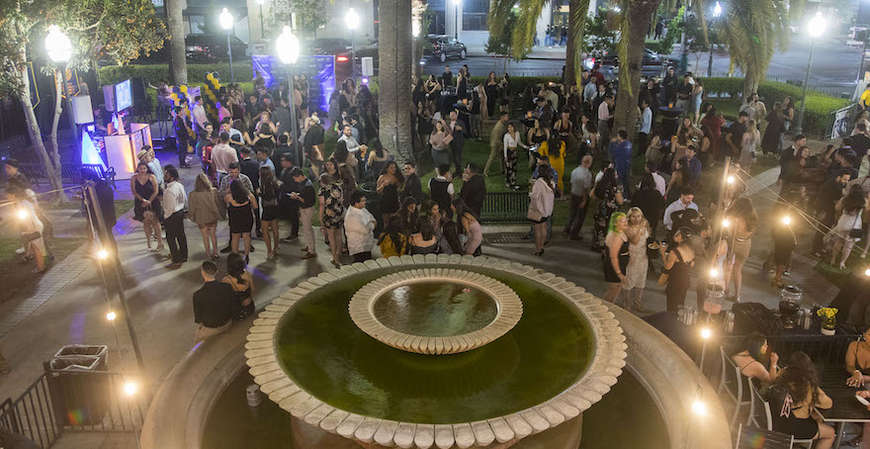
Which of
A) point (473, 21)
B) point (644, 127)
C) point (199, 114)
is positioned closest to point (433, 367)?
point (644, 127)

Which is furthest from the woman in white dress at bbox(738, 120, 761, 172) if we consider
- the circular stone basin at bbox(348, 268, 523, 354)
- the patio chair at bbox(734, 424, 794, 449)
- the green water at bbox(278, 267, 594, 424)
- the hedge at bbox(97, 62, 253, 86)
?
the hedge at bbox(97, 62, 253, 86)

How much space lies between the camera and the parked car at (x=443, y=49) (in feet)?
137

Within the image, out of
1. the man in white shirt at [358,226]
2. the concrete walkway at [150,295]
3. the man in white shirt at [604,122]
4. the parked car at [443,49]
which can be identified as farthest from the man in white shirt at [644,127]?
the parked car at [443,49]

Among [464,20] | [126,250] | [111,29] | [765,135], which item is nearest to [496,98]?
[765,135]

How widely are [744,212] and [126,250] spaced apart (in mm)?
10471

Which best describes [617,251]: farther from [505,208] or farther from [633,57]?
[633,57]

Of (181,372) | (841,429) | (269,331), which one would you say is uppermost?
(269,331)

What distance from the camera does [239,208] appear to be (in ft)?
36.7

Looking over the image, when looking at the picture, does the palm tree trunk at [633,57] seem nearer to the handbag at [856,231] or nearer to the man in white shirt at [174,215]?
the handbag at [856,231]

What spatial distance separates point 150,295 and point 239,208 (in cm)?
192

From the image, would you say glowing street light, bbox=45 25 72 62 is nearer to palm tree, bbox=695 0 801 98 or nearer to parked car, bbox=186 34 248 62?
palm tree, bbox=695 0 801 98

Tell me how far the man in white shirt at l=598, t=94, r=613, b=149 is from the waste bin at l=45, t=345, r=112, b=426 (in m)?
14.1

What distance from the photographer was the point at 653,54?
39469mm

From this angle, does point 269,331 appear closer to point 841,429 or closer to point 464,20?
point 841,429
